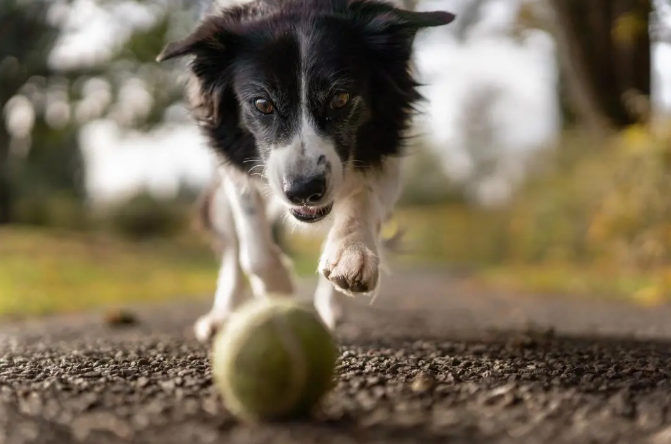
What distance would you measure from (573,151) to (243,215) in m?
10.7

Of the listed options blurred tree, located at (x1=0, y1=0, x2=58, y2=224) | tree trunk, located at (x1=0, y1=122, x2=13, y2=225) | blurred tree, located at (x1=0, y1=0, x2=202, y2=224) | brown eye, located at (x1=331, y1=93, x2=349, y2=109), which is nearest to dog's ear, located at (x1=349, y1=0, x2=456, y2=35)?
brown eye, located at (x1=331, y1=93, x2=349, y2=109)

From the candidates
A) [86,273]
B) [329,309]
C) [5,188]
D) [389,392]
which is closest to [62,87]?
[5,188]

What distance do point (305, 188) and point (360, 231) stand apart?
420 mm

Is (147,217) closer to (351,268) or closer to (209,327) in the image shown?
(209,327)

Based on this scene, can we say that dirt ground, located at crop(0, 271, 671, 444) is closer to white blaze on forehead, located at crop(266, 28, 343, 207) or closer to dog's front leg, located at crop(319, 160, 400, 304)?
dog's front leg, located at crop(319, 160, 400, 304)

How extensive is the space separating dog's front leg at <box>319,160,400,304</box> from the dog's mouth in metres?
0.08

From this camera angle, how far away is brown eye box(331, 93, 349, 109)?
134 inches

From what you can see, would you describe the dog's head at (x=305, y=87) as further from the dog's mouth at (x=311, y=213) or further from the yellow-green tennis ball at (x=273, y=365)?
the yellow-green tennis ball at (x=273, y=365)

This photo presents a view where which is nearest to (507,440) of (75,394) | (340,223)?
(75,394)

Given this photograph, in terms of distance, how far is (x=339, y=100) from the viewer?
3422 millimetres

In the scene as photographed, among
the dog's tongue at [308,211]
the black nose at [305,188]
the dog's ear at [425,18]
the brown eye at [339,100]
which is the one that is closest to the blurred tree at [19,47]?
the dog's ear at [425,18]

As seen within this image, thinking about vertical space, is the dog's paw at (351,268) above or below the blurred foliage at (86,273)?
above

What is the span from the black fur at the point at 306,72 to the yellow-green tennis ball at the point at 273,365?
1.38m

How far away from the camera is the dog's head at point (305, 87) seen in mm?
3217
